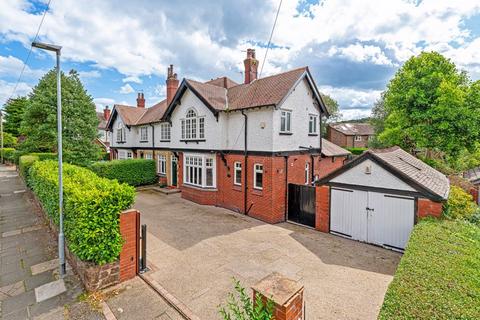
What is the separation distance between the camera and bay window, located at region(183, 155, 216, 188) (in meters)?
15.6

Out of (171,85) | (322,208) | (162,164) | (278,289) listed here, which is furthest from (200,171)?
(278,289)

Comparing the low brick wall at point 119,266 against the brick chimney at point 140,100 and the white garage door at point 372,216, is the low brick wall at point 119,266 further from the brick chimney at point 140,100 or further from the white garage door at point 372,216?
the brick chimney at point 140,100

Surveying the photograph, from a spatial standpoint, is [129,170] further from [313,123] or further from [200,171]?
[313,123]

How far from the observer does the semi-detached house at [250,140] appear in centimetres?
1277

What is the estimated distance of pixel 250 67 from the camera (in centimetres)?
1650

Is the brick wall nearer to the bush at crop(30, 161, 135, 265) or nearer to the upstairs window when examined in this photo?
the bush at crop(30, 161, 135, 265)

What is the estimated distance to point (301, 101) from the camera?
46.7ft

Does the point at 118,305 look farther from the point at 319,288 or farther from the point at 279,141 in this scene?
the point at 279,141

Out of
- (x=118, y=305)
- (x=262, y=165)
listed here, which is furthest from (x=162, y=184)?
(x=118, y=305)

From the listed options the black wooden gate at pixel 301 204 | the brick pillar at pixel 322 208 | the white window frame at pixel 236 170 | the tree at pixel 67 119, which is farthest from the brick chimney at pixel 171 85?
the brick pillar at pixel 322 208

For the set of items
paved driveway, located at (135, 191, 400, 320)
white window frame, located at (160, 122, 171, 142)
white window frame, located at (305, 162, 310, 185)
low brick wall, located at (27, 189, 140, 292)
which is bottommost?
paved driveway, located at (135, 191, 400, 320)

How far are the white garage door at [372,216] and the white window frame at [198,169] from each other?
766cm

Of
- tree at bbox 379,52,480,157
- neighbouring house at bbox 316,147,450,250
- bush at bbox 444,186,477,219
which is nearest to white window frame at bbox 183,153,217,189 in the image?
neighbouring house at bbox 316,147,450,250

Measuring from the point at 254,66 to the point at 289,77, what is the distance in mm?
3971
